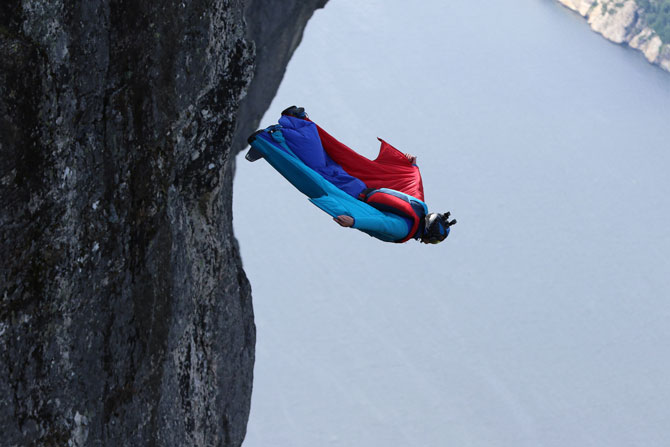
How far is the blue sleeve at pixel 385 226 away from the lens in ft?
30.2

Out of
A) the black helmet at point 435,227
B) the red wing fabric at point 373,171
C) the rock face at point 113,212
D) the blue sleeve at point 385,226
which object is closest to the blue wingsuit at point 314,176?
the blue sleeve at point 385,226

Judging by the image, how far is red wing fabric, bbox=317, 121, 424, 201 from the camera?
409 inches

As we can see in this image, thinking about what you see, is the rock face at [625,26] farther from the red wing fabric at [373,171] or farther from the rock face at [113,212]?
the rock face at [113,212]

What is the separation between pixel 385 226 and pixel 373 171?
1500 mm

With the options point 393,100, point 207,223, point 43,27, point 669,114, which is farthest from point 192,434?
point 669,114

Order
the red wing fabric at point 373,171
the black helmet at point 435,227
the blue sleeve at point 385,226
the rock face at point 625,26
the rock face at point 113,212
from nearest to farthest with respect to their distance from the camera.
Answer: the rock face at point 113,212
the blue sleeve at point 385,226
the black helmet at point 435,227
the red wing fabric at point 373,171
the rock face at point 625,26

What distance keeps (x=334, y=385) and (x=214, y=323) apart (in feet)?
114

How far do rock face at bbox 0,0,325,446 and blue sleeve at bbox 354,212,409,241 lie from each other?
5.13 feet

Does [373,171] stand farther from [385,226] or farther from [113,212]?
[113,212]

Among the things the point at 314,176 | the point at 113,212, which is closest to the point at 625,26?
the point at 314,176

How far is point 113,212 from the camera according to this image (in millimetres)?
6656

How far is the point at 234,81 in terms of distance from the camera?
7.65 metres

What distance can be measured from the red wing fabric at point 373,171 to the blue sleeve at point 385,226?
826mm

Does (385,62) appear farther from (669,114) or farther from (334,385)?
(334,385)
